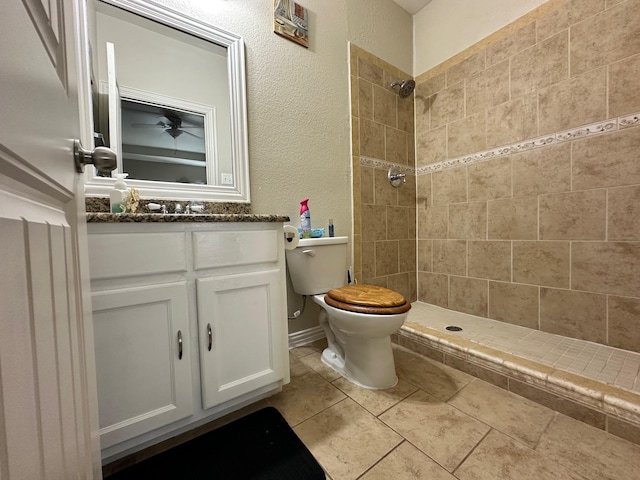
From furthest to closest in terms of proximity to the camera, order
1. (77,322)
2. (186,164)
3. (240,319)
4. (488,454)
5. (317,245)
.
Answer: (317,245) → (186,164) → (240,319) → (488,454) → (77,322)

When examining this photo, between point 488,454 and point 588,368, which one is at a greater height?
point 588,368

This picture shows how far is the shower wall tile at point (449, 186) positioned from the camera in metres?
1.93

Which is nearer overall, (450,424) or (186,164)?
(450,424)

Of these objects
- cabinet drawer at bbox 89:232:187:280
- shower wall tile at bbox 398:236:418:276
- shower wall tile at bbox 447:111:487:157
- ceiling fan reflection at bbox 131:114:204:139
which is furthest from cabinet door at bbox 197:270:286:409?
shower wall tile at bbox 447:111:487:157

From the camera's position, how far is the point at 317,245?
4.72 ft

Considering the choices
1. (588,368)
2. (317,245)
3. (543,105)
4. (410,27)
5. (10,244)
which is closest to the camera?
(10,244)

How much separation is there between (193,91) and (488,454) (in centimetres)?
198

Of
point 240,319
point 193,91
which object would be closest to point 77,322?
point 240,319

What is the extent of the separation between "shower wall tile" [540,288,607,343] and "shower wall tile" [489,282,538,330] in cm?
4

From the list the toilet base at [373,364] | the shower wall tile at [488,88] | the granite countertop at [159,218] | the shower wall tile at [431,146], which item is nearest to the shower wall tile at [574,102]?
the shower wall tile at [488,88]

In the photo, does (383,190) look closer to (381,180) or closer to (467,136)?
(381,180)

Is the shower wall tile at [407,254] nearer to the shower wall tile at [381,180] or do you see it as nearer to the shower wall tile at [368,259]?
the shower wall tile at [381,180]

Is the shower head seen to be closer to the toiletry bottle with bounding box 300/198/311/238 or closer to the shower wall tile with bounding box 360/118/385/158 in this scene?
the shower wall tile with bounding box 360/118/385/158

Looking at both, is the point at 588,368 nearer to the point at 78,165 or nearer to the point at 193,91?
the point at 78,165
